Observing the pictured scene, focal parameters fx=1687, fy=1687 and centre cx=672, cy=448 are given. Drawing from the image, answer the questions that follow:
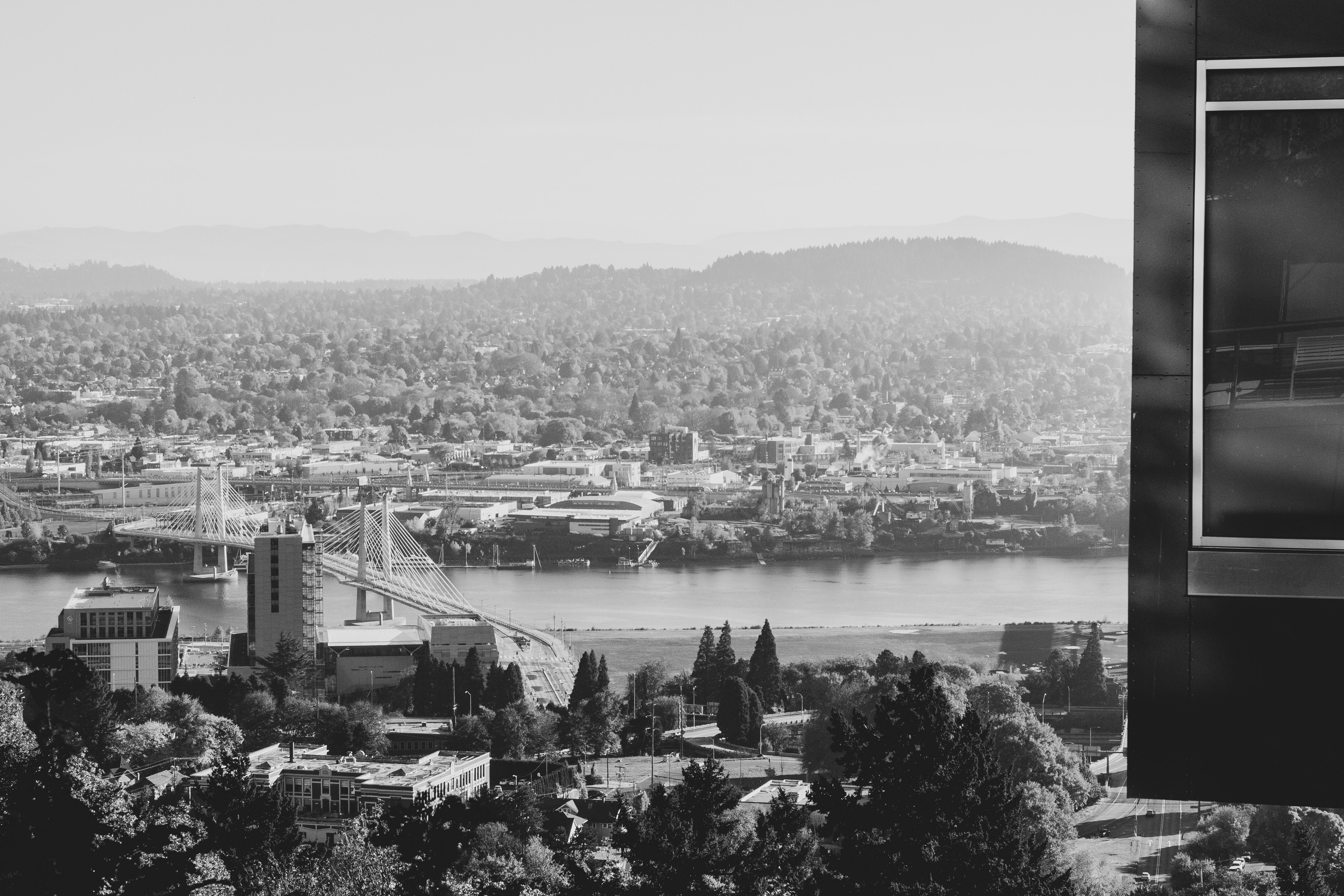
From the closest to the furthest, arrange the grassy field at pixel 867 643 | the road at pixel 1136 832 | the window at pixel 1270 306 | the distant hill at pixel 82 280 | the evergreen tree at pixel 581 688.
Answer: the window at pixel 1270 306 → the road at pixel 1136 832 → the evergreen tree at pixel 581 688 → the grassy field at pixel 867 643 → the distant hill at pixel 82 280

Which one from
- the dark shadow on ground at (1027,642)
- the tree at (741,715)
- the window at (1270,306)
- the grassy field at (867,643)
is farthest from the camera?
the dark shadow on ground at (1027,642)

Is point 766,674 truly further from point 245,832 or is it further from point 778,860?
point 245,832

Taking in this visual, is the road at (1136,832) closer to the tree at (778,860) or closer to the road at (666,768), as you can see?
the road at (666,768)

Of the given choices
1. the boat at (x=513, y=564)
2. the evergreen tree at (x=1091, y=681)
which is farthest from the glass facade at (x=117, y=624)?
the boat at (x=513, y=564)

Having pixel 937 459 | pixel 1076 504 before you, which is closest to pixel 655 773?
pixel 1076 504

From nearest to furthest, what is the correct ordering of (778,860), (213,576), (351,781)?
(778,860), (351,781), (213,576)

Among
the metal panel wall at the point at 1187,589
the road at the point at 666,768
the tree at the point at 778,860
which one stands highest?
the metal panel wall at the point at 1187,589

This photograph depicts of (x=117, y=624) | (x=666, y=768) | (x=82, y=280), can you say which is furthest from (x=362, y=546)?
(x=82, y=280)
